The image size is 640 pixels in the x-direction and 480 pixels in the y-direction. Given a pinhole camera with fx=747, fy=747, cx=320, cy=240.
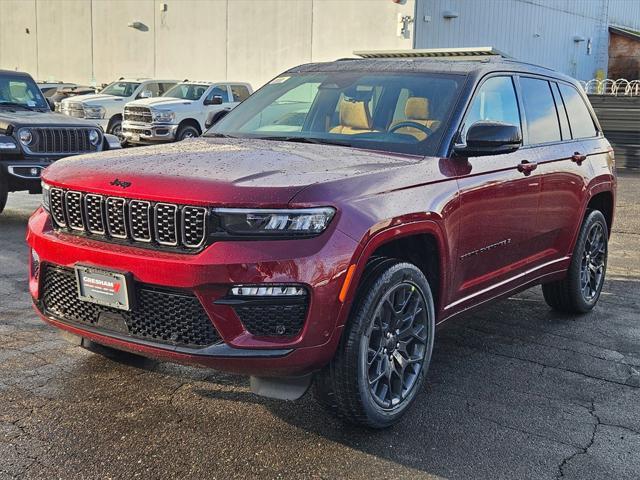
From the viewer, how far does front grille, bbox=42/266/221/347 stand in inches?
126

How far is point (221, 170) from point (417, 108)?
1498mm

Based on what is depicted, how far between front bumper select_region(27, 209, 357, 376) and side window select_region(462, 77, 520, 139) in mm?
1561

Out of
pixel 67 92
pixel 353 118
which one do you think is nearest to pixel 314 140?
pixel 353 118

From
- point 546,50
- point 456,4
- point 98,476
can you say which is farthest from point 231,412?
point 546,50

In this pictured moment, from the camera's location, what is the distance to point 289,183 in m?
3.22

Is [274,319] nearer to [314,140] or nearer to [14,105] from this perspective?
[314,140]

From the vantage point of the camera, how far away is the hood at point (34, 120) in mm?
9031

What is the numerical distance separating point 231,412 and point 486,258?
1.74m

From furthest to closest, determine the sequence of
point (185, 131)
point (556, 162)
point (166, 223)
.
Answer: point (185, 131)
point (556, 162)
point (166, 223)

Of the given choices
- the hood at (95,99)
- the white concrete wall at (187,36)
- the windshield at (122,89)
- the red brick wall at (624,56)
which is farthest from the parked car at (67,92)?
the red brick wall at (624,56)

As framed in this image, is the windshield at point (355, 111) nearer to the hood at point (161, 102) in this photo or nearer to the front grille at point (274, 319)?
the front grille at point (274, 319)

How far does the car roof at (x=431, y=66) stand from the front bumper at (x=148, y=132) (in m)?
13.8

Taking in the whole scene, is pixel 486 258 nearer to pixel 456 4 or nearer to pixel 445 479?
pixel 445 479

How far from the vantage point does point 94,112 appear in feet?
65.1
